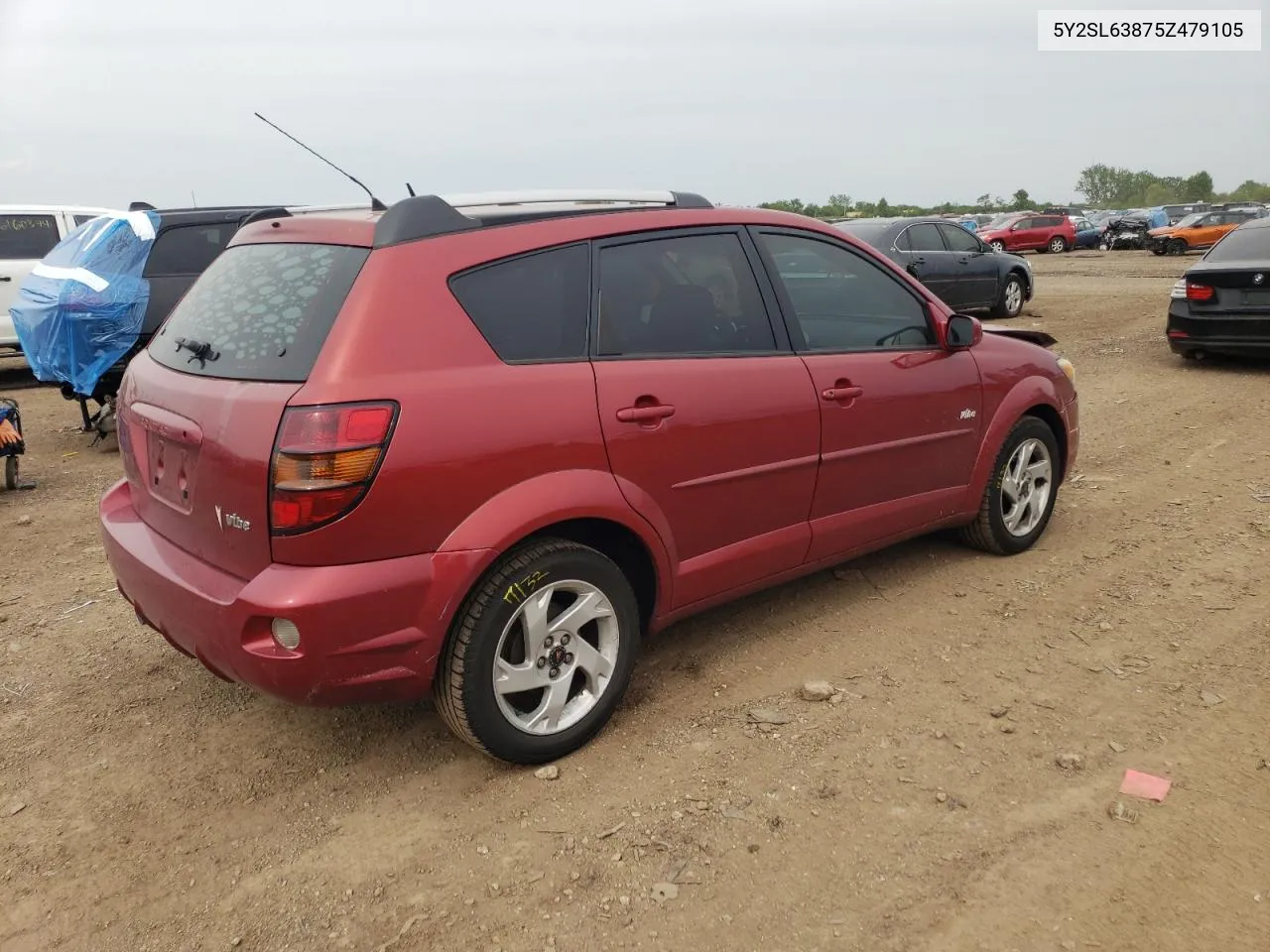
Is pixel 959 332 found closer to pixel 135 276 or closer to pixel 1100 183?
pixel 135 276

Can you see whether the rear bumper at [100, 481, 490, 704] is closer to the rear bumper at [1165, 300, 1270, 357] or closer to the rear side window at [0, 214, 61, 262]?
the rear bumper at [1165, 300, 1270, 357]

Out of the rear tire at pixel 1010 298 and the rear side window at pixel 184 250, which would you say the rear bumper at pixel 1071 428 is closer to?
the rear side window at pixel 184 250

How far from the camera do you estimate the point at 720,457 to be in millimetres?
3342

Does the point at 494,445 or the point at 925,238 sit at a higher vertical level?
the point at 925,238

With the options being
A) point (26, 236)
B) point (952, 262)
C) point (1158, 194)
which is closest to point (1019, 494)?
point (952, 262)

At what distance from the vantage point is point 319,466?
254 cm

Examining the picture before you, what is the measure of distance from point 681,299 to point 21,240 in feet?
34.4

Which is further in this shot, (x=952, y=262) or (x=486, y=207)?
(x=952, y=262)

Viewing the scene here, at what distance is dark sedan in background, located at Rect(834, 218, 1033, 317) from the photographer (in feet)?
43.3

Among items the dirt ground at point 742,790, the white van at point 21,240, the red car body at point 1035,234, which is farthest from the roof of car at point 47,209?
the red car body at point 1035,234

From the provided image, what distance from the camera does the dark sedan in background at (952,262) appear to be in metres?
13.2

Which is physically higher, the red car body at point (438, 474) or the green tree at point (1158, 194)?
the green tree at point (1158, 194)

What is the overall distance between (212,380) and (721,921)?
2.03 metres

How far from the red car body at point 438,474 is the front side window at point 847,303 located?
0.34 feet
